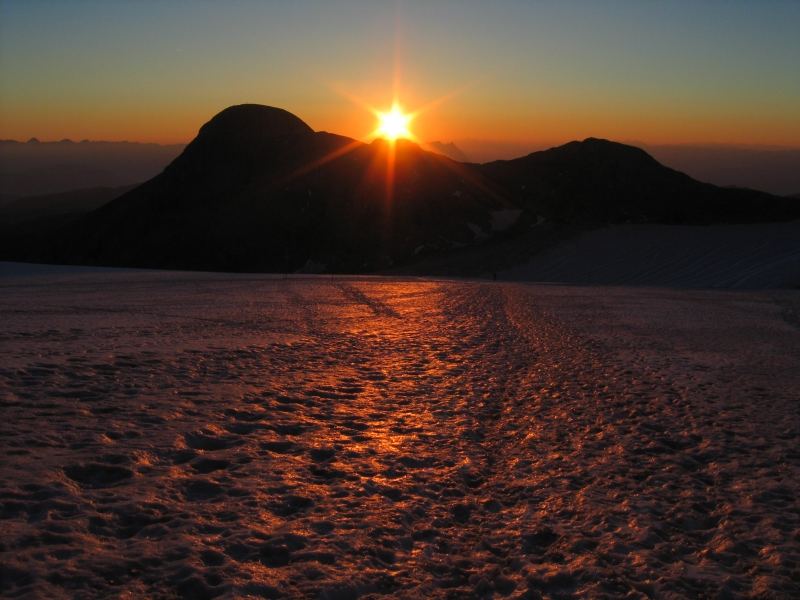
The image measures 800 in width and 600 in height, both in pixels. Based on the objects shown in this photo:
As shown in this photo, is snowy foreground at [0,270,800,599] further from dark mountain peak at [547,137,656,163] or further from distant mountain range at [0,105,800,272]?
dark mountain peak at [547,137,656,163]

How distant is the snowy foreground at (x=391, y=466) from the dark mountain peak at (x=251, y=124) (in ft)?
239

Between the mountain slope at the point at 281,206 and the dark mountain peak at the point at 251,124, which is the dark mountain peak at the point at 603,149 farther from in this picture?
the dark mountain peak at the point at 251,124

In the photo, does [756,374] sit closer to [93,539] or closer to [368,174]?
[93,539]

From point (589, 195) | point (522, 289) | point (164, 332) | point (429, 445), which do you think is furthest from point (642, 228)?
point (429, 445)

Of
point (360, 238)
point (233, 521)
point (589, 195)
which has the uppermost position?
point (589, 195)

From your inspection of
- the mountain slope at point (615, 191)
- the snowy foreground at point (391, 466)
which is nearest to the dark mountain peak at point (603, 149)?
the mountain slope at point (615, 191)

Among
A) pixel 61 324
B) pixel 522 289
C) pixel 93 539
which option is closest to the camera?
pixel 93 539

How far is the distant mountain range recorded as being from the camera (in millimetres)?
53844

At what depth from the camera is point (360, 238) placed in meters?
55.7

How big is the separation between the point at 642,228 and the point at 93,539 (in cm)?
4828

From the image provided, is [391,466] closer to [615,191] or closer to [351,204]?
[351,204]

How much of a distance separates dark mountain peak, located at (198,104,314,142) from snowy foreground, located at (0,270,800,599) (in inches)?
2874

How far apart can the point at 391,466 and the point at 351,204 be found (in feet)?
185

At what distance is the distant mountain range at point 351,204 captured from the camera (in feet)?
177
